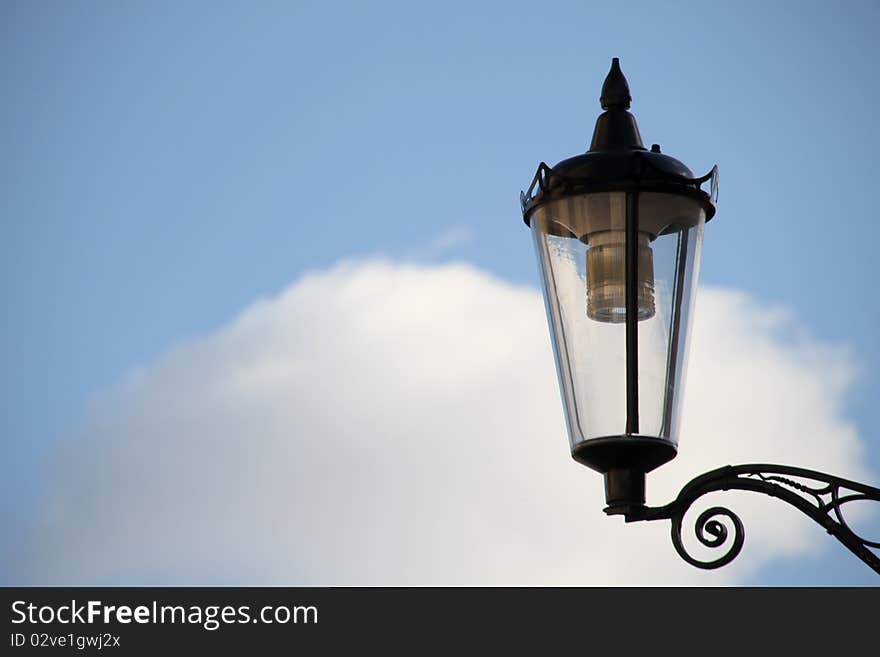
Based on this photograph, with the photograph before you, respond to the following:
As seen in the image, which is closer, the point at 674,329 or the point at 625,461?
the point at 625,461

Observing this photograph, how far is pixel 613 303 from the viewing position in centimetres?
418

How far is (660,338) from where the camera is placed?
419cm

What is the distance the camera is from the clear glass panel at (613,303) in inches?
163

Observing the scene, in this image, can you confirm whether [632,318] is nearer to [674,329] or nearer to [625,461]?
[674,329]

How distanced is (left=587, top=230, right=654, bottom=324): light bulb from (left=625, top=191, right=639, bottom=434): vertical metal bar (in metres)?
0.02

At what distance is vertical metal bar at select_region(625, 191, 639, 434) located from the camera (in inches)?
161

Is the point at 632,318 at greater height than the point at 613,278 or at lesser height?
lesser

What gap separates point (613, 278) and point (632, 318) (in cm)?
15

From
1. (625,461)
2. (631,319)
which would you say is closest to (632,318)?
(631,319)
